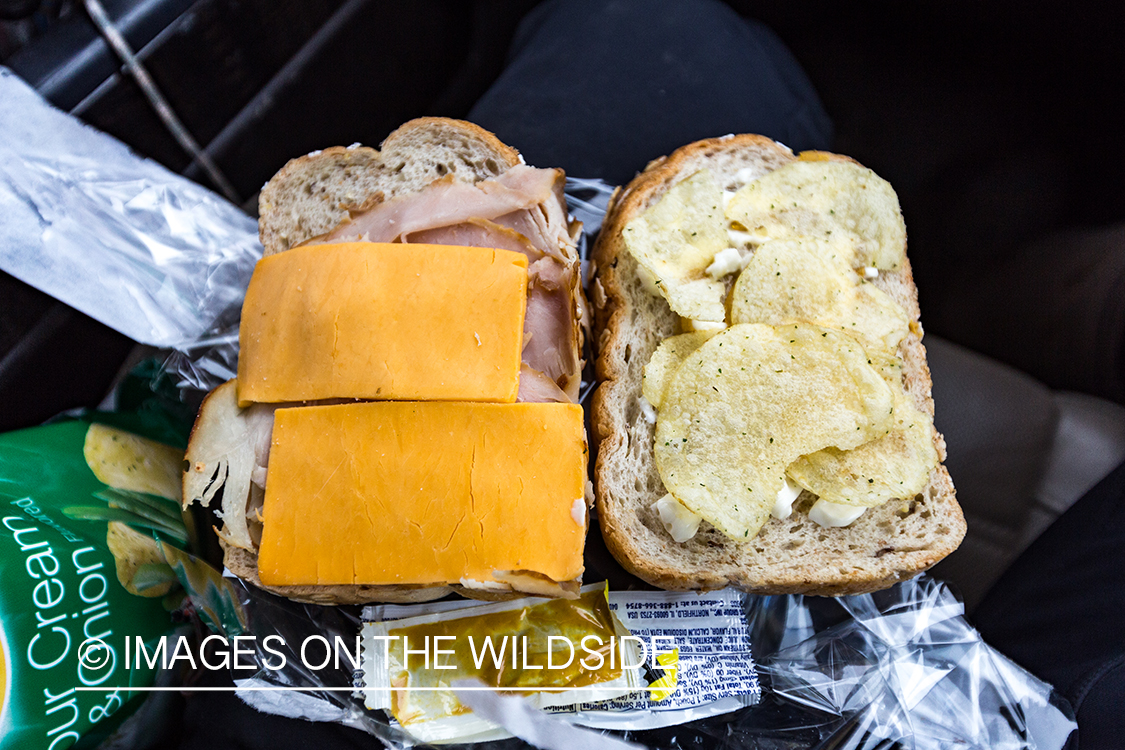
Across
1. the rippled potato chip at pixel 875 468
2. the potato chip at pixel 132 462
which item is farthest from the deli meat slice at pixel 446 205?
the rippled potato chip at pixel 875 468

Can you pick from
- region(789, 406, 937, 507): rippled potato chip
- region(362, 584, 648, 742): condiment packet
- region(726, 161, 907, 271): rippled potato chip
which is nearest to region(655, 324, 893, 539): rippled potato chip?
region(789, 406, 937, 507): rippled potato chip

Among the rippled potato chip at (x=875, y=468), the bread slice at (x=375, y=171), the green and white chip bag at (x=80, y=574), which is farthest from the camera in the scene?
the bread slice at (x=375, y=171)

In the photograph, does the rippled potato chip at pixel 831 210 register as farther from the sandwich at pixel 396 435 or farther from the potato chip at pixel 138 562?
the potato chip at pixel 138 562

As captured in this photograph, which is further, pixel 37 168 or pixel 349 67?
pixel 349 67

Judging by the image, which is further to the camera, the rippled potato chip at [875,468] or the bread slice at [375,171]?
the bread slice at [375,171]

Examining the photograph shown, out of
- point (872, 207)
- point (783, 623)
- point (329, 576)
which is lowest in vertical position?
point (783, 623)

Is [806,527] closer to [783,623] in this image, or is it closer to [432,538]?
[783,623]

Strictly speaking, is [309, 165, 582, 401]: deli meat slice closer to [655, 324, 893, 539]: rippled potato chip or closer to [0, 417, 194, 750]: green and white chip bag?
[655, 324, 893, 539]: rippled potato chip

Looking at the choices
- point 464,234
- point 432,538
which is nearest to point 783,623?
point 432,538
